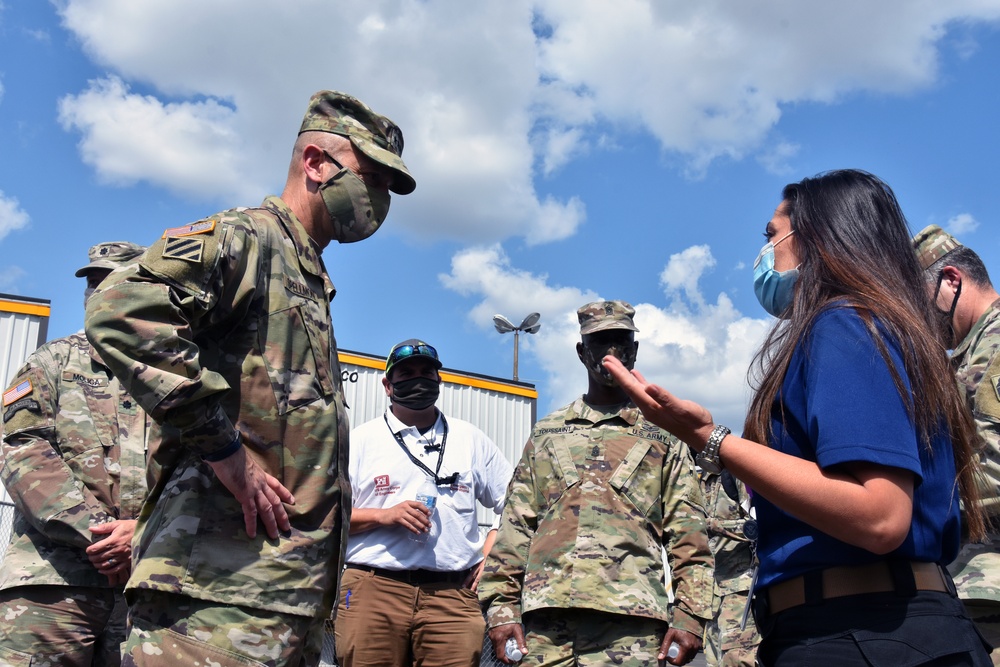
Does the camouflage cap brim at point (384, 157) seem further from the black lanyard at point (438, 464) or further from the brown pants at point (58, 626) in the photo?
the black lanyard at point (438, 464)

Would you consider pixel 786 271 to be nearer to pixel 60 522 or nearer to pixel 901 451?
pixel 901 451

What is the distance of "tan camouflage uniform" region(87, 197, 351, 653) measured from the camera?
235cm

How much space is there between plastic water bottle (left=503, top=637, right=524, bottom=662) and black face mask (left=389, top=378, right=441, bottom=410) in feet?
5.98

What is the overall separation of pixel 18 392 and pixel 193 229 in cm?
220

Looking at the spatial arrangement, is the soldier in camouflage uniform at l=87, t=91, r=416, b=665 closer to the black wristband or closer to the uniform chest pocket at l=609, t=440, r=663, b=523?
the black wristband

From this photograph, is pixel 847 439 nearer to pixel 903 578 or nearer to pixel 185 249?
pixel 903 578

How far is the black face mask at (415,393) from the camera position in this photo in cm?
566

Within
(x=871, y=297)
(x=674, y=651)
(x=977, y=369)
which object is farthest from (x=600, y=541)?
(x=871, y=297)

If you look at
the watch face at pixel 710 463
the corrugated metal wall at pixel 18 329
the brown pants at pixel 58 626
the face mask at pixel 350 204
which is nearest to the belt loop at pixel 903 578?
the watch face at pixel 710 463

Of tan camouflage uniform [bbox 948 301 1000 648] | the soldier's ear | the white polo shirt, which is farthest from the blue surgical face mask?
the white polo shirt

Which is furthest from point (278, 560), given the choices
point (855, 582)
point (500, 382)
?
point (500, 382)

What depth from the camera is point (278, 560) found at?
2494 millimetres

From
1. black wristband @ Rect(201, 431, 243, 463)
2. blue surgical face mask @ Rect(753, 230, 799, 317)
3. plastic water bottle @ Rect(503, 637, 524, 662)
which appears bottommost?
plastic water bottle @ Rect(503, 637, 524, 662)

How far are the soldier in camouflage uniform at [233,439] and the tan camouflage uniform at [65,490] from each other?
1.51m
